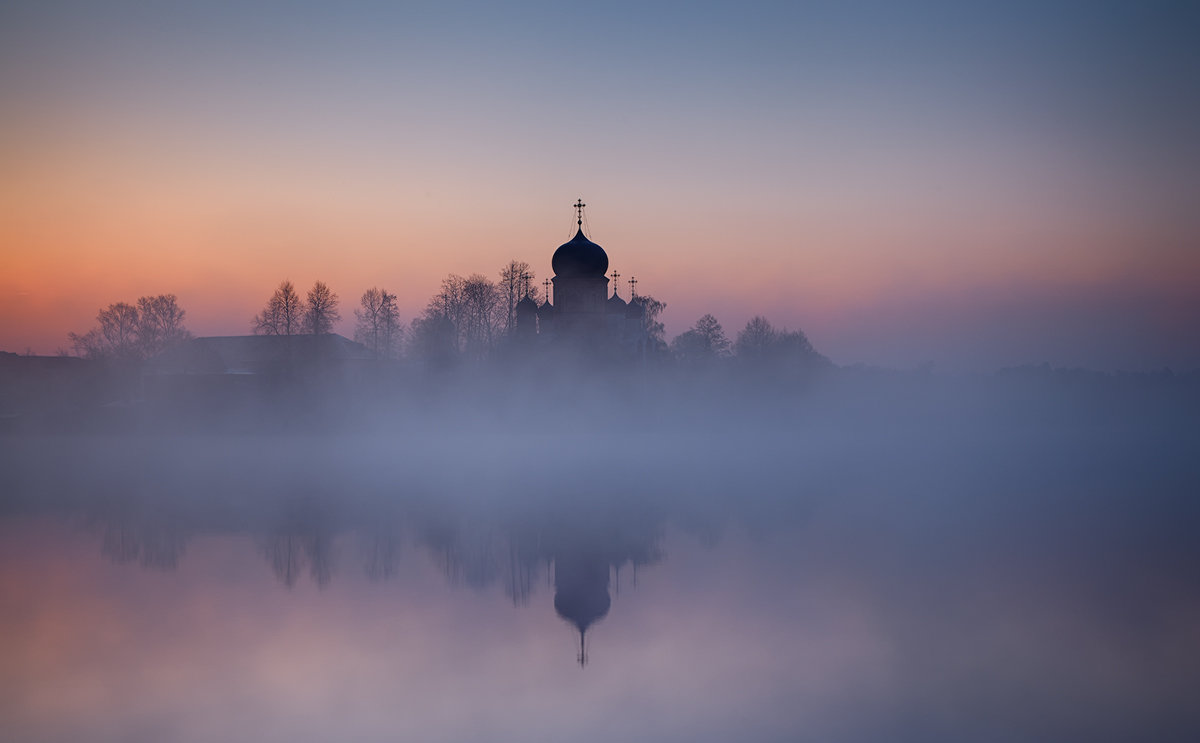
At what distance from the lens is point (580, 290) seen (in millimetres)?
35812

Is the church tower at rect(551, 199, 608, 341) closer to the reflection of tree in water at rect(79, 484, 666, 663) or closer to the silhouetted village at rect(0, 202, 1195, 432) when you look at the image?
the silhouetted village at rect(0, 202, 1195, 432)

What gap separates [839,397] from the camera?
5531cm

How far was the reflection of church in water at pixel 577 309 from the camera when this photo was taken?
35.6m

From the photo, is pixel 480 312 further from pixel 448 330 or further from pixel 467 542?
pixel 467 542

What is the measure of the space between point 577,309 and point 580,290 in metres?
0.75

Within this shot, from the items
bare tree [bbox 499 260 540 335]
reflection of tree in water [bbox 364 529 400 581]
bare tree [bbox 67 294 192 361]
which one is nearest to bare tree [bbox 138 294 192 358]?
bare tree [bbox 67 294 192 361]

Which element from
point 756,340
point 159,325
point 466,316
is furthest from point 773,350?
point 159,325

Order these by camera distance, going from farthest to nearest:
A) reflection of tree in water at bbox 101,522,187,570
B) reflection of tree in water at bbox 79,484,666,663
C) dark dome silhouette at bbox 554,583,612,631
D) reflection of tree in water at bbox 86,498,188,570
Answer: reflection of tree in water at bbox 86,498,188,570
reflection of tree in water at bbox 101,522,187,570
reflection of tree in water at bbox 79,484,666,663
dark dome silhouette at bbox 554,583,612,631

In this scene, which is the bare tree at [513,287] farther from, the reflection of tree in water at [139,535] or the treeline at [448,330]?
the reflection of tree in water at [139,535]

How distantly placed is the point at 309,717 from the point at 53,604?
5.36m

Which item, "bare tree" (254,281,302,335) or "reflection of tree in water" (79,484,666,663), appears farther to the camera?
"bare tree" (254,281,302,335)

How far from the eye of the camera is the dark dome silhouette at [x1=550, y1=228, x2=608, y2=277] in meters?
35.5

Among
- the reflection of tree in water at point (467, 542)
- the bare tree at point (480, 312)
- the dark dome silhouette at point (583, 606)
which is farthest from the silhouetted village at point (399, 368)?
the dark dome silhouette at point (583, 606)

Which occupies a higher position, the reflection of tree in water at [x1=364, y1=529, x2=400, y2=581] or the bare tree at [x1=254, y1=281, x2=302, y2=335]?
the bare tree at [x1=254, y1=281, x2=302, y2=335]
